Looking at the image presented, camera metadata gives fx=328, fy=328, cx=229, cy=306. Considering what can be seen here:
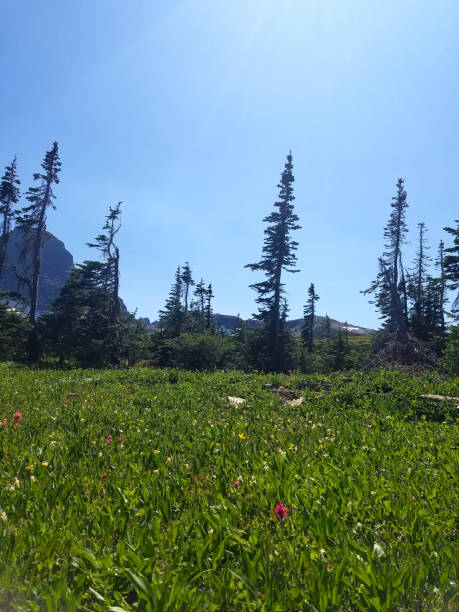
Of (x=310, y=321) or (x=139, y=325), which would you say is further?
(x=310, y=321)

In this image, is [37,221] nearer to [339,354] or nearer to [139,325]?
[139,325]

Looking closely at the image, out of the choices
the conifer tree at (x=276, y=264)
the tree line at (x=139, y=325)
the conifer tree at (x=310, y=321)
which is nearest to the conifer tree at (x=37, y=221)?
the tree line at (x=139, y=325)

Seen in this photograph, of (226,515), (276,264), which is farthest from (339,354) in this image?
(226,515)

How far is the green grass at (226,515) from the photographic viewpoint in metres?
2.11

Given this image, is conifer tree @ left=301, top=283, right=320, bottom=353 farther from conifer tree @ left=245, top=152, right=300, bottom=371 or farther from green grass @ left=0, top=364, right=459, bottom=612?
green grass @ left=0, top=364, right=459, bottom=612

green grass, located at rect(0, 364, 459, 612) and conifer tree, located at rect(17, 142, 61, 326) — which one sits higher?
conifer tree, located at rect(17, 142, 61, 326)

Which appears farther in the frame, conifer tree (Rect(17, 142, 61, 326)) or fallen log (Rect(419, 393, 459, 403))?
conifer tree (Rect(17, 142, 61, 326))

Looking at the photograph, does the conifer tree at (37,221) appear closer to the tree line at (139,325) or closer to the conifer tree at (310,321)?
the tree line at (139,325)

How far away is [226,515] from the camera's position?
3.04 meters

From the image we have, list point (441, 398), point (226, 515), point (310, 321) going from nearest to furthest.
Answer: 1. point (226, 515)
2. point (441, 398)
3. point (310, 321)

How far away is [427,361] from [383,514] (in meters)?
20.6

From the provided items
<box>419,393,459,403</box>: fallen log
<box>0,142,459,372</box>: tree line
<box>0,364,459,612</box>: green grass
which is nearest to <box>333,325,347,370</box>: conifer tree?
<box>0,142,459,372</box>: tree line

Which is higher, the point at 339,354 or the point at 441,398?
the point at 339,354

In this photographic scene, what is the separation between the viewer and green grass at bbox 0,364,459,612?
2105 millimetres
